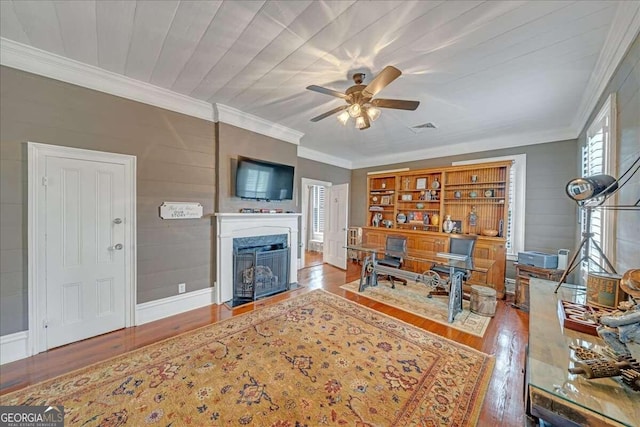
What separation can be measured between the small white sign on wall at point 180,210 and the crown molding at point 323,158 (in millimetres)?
2648

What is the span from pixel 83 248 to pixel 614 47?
496 centimetres

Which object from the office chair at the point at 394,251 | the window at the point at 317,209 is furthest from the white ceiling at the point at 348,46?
the window at the point at 317,209

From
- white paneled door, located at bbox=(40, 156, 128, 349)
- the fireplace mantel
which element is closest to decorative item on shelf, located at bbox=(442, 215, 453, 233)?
the fireplace mantel

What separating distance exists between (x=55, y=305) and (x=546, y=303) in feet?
13.2

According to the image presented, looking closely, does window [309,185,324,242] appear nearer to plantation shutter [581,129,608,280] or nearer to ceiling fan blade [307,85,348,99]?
ceiling fan blade [307,85,348,99]

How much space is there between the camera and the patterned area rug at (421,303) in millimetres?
2889

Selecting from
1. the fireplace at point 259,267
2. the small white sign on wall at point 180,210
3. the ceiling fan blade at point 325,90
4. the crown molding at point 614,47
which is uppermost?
the crown molding at point 614,47

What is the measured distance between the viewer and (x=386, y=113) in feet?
10.7

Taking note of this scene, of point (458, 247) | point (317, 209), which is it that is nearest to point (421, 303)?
point (458, 247)

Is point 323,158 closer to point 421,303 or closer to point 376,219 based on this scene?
point 376,219

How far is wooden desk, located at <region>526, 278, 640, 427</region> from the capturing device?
632 mm

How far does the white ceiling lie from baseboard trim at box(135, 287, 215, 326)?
8.48 ft

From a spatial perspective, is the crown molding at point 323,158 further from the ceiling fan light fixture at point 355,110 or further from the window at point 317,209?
the ceiling fan light fixture at point 355,110

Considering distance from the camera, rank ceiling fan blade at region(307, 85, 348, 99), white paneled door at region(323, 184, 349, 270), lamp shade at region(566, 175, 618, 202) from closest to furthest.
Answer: lamp shade at region(566, 175, 618, 202)
ceiling fan blade at region(307, 85, 348, 99)
white paneled door at region(323, 184, 349, 270)
